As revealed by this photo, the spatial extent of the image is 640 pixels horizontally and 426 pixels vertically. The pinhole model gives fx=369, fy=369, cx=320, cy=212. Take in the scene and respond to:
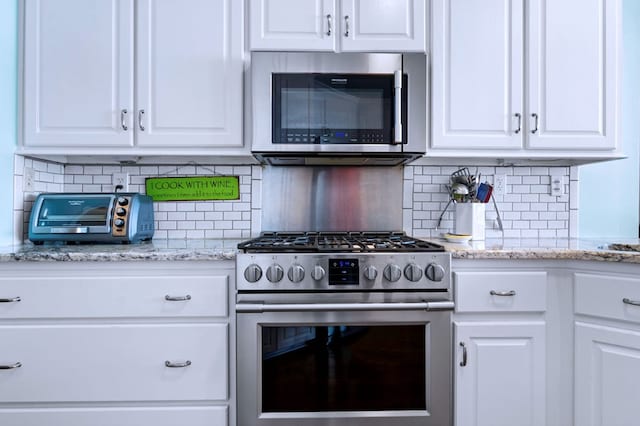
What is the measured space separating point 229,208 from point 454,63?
1366 mm

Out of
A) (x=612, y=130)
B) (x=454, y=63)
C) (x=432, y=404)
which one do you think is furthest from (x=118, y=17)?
(x=612, y=130)

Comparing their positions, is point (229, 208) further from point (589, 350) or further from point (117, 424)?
point (589, 350)

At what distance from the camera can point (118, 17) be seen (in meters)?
1.71

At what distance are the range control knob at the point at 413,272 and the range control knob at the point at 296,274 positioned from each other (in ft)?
1.31

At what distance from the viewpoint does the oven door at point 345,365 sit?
4.60 ft

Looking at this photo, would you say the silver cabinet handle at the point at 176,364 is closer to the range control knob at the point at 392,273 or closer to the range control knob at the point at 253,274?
the range control knob at the point at 253,274

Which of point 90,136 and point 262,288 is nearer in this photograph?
point 262,288

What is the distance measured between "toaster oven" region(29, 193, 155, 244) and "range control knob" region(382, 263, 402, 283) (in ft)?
3.86

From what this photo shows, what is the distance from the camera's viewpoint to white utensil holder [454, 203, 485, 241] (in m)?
1.86

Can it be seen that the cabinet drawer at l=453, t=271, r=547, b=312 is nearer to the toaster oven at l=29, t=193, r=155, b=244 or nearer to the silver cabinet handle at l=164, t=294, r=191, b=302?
the silver cabinet handle at l=164, t=294, r=191, b=302

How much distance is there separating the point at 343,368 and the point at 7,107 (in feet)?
6.13

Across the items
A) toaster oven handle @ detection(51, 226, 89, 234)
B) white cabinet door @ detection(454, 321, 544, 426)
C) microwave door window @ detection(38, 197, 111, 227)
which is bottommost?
white cabinet door @ detection(454, 321, 544, 426)

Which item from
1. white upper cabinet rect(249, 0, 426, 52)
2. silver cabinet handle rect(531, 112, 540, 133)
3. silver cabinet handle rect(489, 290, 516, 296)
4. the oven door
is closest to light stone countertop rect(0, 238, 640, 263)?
silver cabinet handle rect(489, 290, 516, 296)

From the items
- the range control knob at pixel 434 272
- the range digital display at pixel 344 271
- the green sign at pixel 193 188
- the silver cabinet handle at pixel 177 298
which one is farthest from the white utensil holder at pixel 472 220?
the silver cabinet handle at pixel 177 298
